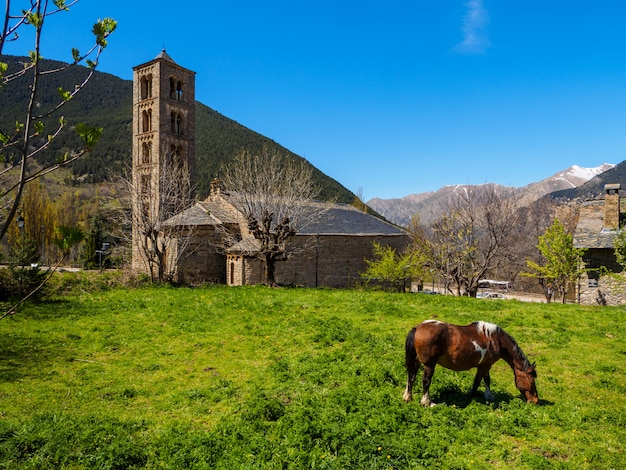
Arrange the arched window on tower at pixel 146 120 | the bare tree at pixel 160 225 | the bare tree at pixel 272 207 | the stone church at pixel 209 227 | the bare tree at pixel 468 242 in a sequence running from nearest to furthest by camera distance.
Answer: the bare tree at pixel 160 225, the bare tree at pixel 272 207, the bare tree at pixel 468 242, the stone church at pixel 209 227, the arched window on tower at pixel 146 120

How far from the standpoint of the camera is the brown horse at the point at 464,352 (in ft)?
22.3

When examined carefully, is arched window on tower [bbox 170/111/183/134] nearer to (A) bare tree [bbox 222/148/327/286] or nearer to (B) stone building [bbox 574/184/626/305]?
(A) bare tree [bbox 222/148/327/286]

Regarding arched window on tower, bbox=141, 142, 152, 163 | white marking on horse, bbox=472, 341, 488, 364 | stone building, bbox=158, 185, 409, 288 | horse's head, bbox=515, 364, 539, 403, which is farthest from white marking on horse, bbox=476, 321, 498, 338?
arched window on tower, bbox=141, 142, 152, 163

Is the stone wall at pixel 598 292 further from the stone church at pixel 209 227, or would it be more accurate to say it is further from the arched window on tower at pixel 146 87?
the arched window on tower at pixel 146 87

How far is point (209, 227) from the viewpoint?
87.1 ft

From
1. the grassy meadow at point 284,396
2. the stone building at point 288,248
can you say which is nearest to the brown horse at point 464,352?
the grassy meadow at point 284,396

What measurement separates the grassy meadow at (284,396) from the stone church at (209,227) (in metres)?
11.6

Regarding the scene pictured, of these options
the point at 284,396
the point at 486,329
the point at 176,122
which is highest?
the point at 176,122

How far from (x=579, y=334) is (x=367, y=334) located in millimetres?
6172

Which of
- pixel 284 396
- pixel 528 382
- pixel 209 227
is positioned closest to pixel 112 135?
pixel 209 227

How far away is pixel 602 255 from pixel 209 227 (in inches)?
875

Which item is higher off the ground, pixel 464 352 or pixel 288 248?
pixel 288 248

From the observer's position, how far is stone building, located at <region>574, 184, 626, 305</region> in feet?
61.4

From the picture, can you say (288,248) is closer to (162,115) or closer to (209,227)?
(209,227)
